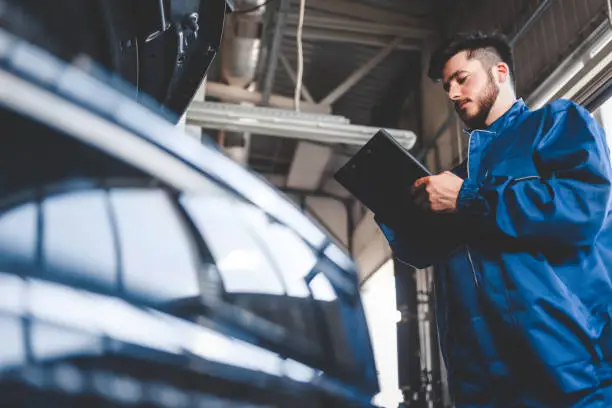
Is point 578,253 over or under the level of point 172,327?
over

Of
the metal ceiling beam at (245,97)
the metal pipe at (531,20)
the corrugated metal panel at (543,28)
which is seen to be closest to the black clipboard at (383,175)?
the corrugated metal panel at (543,28)

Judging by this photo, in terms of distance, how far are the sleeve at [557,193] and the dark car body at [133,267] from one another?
0.99 ft

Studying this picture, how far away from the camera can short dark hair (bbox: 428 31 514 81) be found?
3.90 ft

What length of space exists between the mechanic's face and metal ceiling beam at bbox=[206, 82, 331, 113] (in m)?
2.29

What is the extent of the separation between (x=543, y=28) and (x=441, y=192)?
7.14ft

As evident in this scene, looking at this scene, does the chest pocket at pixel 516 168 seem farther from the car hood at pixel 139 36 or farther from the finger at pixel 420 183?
the car hood at pixel 139 36

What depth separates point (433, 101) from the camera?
12.8 feet

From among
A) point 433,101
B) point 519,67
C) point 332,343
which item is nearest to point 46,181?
point 332,343

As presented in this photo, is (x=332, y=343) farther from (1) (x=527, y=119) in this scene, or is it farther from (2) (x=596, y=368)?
(1) (x=527, y=119)

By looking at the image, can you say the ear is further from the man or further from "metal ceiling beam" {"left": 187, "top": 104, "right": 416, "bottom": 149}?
"metal ceiling beam" {"left": 187, "top": 104, "right": 416, "bottom": 149}

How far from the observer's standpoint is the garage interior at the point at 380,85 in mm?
2496

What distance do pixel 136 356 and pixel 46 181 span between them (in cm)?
18

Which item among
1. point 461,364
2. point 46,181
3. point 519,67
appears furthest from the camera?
point 519,67

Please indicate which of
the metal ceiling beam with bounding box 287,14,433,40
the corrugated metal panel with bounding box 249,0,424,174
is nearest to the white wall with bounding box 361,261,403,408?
the corrugated metal panel with bounding box 249,0,424,174
